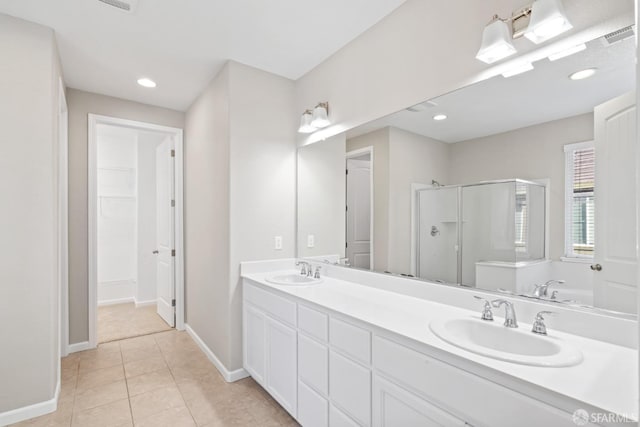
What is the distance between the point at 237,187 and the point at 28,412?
6.57ft

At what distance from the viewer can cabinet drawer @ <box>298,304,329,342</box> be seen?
1.68 metres

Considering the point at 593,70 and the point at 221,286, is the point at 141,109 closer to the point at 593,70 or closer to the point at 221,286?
the point at 221,286

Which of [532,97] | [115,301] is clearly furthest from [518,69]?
[115,301]

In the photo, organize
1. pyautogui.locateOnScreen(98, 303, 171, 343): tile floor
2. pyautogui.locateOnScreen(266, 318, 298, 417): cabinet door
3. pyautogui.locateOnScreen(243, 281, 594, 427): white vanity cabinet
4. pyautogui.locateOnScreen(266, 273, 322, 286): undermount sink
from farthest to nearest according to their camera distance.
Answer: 1. pyautogui.locateOnScreen(98, 303, 171, 343): tile floor
2. pyautogui.locateOnScreen(266, 273, 322, 286): undermount sink
3. pyautogui.locateOnScreen(266, 318, 298, 417): cabinet door
4. pyautogui.locateOnScreen(243, 281, 594, 427): white vanity cabinet

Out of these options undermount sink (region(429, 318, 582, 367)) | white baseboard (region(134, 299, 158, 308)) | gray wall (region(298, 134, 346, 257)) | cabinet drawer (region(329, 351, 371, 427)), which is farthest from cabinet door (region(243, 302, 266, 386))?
white baseboard (region(134, 299, 158, 308))

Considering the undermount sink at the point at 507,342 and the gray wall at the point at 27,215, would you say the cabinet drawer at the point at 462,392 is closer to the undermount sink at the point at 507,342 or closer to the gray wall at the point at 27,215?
the undermount sink at the point at 507,342

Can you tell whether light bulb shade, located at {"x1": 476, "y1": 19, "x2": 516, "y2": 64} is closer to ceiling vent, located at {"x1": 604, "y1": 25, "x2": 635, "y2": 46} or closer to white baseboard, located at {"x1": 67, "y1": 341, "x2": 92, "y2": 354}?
ceiling vent, located at {"x1": 604, "y1": 25, "x2": 635, "y2": 46}

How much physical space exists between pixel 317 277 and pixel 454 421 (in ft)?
4.94

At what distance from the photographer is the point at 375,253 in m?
2.18

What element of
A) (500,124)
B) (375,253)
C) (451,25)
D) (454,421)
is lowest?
(454,421)

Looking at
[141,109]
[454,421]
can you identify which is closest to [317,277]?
[454,421]

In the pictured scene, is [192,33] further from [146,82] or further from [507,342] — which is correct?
[507,342]

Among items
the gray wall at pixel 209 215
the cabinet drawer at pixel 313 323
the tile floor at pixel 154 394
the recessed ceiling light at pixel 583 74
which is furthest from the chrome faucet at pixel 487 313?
the gray wall at pixel 209 215

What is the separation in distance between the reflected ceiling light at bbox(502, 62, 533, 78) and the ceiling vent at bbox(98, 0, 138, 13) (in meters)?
2.11
